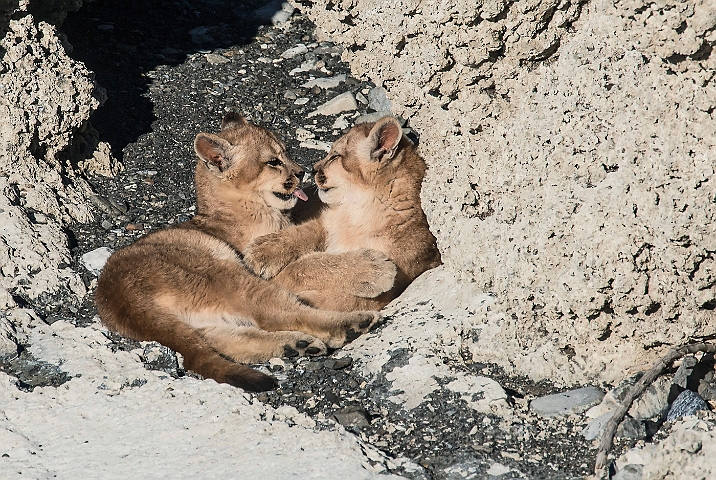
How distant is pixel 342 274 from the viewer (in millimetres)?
6355

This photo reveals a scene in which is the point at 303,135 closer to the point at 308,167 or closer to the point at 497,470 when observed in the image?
the point at 308,167

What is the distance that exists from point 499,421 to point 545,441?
28 centimetres

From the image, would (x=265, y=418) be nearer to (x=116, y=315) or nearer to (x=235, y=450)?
(x=235, y=450)

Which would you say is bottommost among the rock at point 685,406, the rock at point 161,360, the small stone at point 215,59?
the rock at point 161,360

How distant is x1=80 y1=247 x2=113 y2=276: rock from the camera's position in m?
6.77

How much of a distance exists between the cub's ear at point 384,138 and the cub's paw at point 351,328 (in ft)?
4.90

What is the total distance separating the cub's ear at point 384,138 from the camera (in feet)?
22.0

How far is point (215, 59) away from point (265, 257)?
434 cm

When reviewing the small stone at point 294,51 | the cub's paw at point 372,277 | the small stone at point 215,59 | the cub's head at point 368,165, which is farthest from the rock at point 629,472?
the small stone at point 215,59

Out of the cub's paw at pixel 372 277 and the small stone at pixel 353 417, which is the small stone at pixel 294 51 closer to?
the cub's paw at pixel 372 277

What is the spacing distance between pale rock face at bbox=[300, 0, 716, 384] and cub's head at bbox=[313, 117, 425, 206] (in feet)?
2.24

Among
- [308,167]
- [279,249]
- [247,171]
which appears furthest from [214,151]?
[308,167]

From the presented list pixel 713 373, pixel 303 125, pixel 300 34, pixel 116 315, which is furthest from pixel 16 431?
pixel 300 34

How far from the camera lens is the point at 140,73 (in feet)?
32.3
